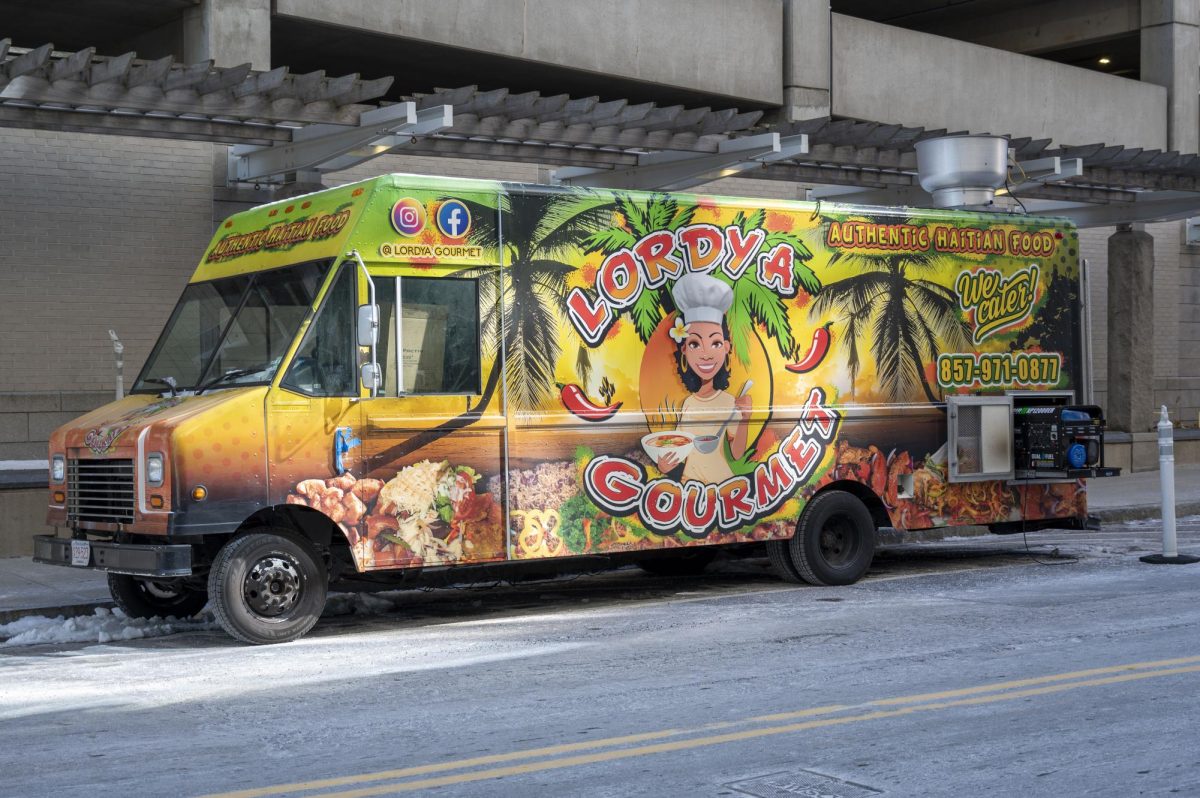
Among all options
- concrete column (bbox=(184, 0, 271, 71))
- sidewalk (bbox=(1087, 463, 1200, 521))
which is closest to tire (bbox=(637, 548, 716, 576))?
sidewalk (bbox=(1087, 463, 1200, 521))

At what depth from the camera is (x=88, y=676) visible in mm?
8758

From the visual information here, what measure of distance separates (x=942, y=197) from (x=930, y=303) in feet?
5.96

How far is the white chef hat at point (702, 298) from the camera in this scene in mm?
11516

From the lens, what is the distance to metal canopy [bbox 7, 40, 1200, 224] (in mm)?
13258

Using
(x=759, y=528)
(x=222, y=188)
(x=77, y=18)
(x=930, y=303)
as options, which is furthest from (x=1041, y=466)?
(x=77, y=18)

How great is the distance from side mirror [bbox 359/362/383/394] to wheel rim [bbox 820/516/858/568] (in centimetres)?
→ 430

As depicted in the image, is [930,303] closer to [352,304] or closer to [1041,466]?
[1041,466]

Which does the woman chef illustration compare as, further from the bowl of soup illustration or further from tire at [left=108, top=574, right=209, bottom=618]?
tire at [left=108, top=574, right=209, bottom=618]

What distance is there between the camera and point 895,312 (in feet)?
41.4

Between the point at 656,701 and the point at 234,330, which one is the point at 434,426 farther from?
the point at 656,701

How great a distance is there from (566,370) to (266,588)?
2658 millimetres

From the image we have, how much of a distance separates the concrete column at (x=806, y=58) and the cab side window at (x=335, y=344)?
14.5 m

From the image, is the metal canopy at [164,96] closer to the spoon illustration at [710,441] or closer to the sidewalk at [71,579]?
the sidewalk at [71,579]

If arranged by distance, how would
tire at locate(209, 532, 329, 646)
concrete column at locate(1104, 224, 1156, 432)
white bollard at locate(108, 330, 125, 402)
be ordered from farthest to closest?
concrete column at locate(1104, 224, 1156, 432)
white bollard at locate(108, 330, 125, 402)
tire at locate(209, 532, 329, 646)
